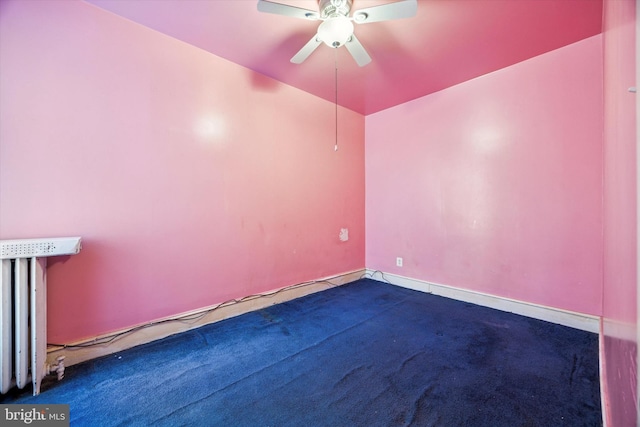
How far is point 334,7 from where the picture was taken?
5.35 ft

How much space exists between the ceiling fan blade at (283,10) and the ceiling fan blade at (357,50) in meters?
0.33

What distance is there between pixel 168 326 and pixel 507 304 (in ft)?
10.7

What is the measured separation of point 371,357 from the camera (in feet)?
5.94

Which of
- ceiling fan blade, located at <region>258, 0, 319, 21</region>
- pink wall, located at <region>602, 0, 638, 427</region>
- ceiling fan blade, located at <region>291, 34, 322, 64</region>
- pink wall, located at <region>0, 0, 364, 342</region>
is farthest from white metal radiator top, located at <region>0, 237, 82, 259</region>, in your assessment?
pink wall, located at <region>602, 0, 638, 427</region>

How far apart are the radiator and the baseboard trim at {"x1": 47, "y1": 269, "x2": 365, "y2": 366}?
258 mm

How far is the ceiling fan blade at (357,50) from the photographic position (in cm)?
183

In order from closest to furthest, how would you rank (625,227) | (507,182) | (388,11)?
(625,227)
(388,11)
(507,182)

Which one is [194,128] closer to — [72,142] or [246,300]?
[72,142]

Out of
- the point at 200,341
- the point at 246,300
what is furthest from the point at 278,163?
the point at 200,341

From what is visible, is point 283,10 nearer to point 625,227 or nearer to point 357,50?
point 357,50

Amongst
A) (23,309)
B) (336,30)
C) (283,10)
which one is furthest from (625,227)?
(23,309)

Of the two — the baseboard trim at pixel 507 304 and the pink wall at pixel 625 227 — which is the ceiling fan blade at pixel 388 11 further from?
the baseboard trim at pixel 507 304

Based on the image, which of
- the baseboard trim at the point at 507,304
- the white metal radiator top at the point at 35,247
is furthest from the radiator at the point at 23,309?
the baseboard trim at the point at 507,304

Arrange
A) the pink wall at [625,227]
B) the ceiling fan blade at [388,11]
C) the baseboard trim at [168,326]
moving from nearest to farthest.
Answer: the pink wall at [625,227] < the ceiling fan blade at [388,11] < the baseboard trim at [168,326]
